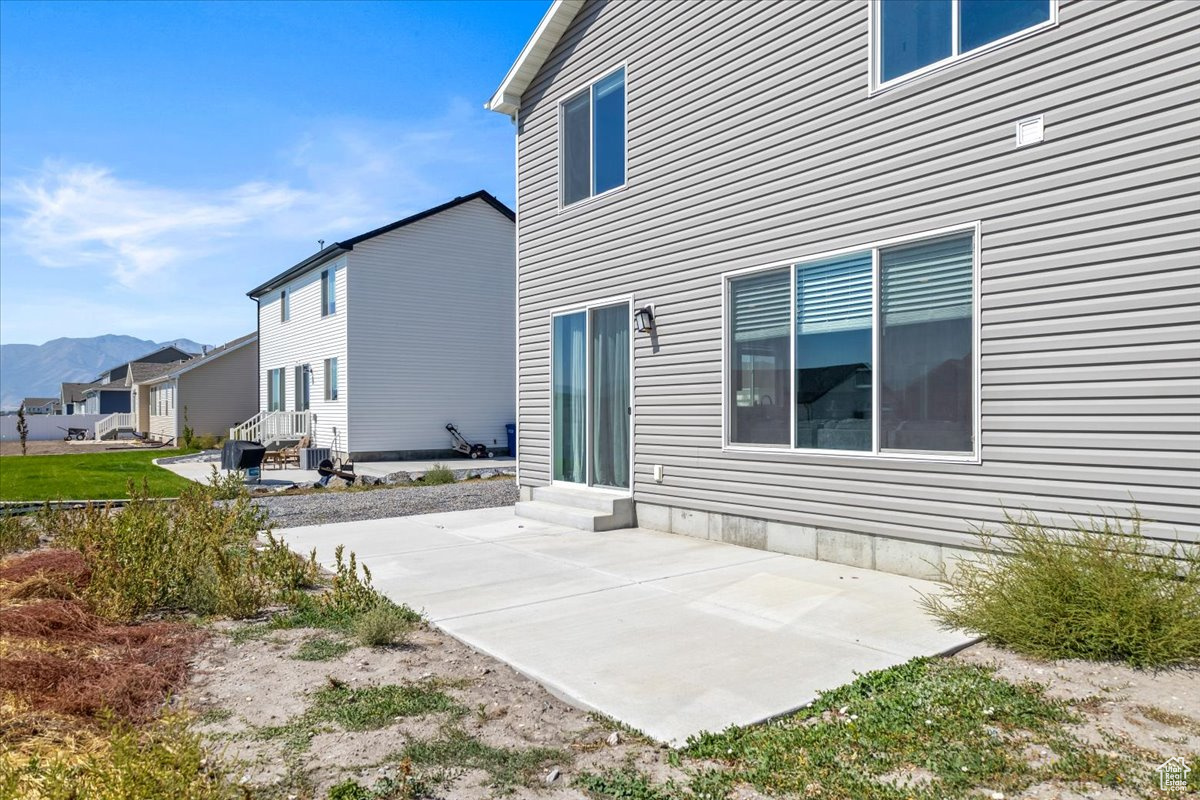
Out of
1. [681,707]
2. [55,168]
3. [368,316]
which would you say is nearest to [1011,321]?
[681,707]

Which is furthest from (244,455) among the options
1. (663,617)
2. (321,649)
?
(663,617)

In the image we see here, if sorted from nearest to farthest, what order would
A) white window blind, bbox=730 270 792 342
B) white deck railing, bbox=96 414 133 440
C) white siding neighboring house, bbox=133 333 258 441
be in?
white window blind, bbox=730 270 792 342 < white siding neighboring house, bbox=133 333 258 441 < white deck railing, bbox=96 414 133 440

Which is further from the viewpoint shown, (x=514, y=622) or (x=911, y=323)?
(x=911, y=323)

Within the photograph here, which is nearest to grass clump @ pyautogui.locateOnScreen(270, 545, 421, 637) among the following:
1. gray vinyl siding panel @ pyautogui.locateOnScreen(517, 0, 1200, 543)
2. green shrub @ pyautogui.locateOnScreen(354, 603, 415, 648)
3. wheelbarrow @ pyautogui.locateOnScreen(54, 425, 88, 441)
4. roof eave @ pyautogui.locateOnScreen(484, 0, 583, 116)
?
green shrub @ pyautogui.locateOnScreen(354, 603, 415, 648)

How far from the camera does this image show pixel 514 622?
4641 millimetres

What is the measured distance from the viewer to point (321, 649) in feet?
13.6

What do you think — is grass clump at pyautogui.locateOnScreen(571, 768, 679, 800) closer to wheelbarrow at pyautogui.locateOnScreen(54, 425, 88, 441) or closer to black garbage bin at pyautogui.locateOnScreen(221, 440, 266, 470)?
black garbage bin at pyautogui.locateOnScreen(221, 440, 266, 470)

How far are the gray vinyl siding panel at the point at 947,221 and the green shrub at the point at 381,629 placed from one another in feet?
11.9

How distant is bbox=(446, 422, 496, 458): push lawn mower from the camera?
65.5 ft

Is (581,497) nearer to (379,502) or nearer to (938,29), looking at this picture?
(379,502)

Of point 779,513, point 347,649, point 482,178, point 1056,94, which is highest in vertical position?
point 482,178

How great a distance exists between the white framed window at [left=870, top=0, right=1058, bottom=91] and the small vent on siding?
1.96ft

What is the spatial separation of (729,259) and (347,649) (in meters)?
4.82

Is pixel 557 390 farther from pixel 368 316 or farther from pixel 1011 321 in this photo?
pixel 368 316
